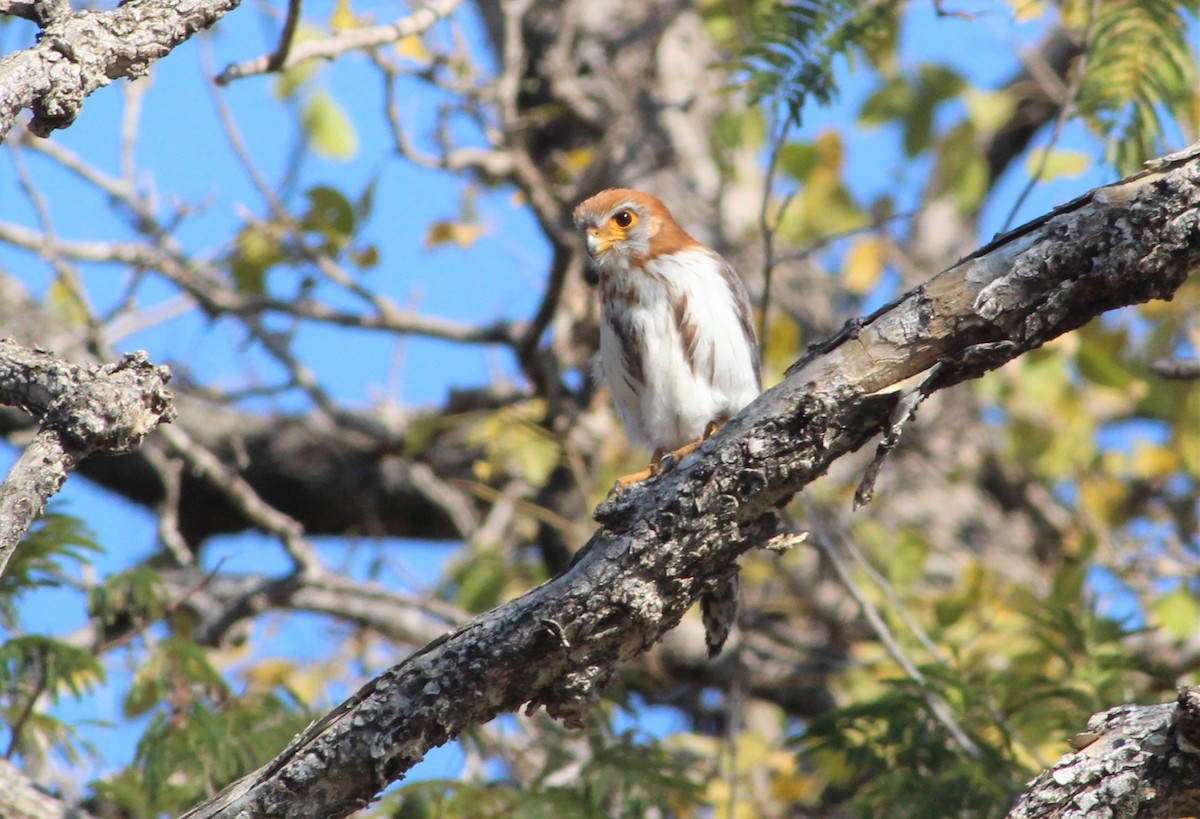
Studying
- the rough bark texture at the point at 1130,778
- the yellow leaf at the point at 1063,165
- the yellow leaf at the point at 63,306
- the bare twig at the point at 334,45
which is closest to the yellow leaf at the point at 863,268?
the yellow leaf at the point at 1063,165

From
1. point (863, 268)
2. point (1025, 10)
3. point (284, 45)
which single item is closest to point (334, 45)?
point (284, 45)

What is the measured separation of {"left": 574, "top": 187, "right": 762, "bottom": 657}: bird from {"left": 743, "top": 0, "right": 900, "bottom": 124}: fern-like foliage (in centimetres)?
70

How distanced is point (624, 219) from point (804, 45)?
954 mm

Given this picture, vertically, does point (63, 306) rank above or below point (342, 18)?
above

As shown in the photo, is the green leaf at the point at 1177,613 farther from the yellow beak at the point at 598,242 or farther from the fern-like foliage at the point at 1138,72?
the yellow beak at the point at 598,242

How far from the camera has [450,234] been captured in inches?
295

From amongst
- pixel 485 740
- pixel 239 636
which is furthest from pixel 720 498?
pixel 239 636

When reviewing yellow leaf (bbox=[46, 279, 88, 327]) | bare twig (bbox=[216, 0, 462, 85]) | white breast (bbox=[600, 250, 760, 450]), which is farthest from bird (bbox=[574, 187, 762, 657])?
yellow leaf (bbox=[46, 279, 88, 327])

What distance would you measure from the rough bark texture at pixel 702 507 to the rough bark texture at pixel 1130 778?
0.78m

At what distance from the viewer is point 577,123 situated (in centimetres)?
716

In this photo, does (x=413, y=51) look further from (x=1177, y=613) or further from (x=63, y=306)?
(x=1177, y=613)

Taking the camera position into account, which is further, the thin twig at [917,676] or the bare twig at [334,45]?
the thin twig at [917,676]

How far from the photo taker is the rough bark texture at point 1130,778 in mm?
2439

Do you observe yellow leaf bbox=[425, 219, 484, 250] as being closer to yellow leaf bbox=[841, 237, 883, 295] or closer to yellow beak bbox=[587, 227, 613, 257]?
yellow leaf bbox=[841, 237, 883, 295]
